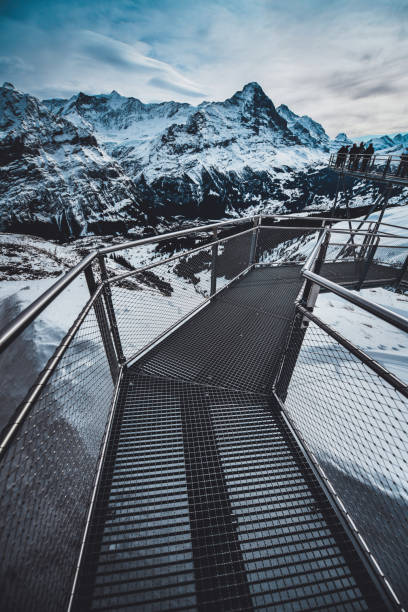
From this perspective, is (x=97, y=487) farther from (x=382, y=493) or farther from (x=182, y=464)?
(x=382, y=493)

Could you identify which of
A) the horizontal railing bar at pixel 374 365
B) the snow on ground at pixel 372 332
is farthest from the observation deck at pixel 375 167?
the horizontal railing bar at pixel 374 365

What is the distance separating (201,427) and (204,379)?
60cm

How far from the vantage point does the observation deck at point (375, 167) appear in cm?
1227

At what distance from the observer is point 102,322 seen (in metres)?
2.37

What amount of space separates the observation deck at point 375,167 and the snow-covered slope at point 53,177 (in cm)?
13643

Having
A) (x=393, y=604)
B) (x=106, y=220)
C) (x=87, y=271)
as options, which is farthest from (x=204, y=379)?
(x=106, y=220)

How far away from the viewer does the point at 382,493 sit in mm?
2414

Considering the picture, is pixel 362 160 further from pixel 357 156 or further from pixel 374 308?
pixel 374 308

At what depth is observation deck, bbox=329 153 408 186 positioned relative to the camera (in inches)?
483

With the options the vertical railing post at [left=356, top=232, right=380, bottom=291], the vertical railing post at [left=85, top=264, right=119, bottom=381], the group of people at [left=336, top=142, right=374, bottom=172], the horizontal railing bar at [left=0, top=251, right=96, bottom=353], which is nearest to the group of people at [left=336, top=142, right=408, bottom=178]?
the group of people at [left=336, top=142, right=374, bottom=172]

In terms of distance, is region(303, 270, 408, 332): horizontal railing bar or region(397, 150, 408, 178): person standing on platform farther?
region(397, 150, 408, 178): person standing on platform

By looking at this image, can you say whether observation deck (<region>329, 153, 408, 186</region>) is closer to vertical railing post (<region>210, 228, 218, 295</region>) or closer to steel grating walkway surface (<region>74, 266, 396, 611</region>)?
vertical railing post (<region>210, 228, 218, 295</region>)

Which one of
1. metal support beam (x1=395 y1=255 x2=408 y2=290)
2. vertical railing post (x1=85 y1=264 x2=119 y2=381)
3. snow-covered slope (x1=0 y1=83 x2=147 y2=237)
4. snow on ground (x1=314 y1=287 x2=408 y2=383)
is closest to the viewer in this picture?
Result: vertical railing post (x1=85 y1=264 x2=119 y2=381)

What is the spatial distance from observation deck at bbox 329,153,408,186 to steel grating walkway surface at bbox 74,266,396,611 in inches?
564
